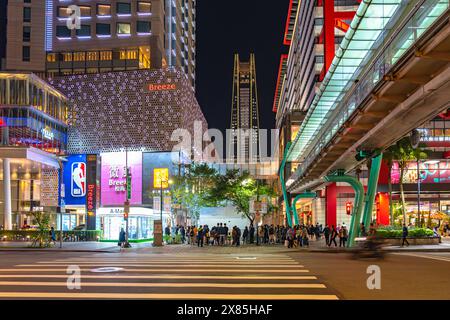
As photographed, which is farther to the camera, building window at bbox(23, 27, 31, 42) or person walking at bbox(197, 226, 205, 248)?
building window at bbox(23, 27, 31, 42)

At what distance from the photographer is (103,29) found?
92.9 meters

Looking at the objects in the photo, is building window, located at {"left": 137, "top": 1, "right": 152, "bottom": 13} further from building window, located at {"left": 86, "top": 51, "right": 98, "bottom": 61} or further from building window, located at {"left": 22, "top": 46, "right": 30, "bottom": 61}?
building window, located at {"left": 22, "top": 46, "right": 30, "bottom": 61}

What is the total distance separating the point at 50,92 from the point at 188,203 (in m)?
27.5

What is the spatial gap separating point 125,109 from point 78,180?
1191 centimetres

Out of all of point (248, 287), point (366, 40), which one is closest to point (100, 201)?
point (366, 40)

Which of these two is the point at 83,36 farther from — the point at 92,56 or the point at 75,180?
the point at 75,180

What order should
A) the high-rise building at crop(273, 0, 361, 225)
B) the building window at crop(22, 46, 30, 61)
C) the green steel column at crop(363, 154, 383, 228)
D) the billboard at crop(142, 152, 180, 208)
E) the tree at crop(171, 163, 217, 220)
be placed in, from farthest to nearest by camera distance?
the building window at crop(22, 46, 30, 61) < the high-rise building at crop(273, 0, 361, 225) < the billboard at crop(142, 152, 180, 208) < the tree at crop(171, 163, 217, 220) < the green steel column at crop(363, 154, 383, 228)

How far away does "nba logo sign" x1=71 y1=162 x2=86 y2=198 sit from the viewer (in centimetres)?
6519

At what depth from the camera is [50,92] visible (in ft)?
227

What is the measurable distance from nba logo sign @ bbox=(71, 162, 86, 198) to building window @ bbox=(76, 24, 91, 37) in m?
35.7

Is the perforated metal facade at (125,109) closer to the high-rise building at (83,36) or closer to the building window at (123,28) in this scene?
the high-rise building at (83,36)

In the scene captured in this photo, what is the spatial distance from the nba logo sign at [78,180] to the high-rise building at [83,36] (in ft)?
98.1

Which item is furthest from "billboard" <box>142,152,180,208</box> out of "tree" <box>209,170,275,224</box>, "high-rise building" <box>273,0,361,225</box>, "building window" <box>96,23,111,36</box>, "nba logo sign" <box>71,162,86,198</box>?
"building window" <box>96,23,111,36</box>
